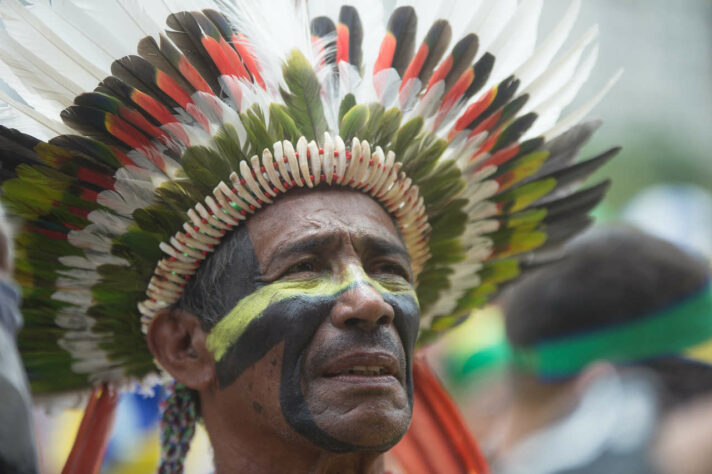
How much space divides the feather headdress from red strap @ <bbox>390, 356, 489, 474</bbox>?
59 cm

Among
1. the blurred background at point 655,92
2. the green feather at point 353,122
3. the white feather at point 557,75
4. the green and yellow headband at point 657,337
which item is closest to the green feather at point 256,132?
the green feather at point 353,122

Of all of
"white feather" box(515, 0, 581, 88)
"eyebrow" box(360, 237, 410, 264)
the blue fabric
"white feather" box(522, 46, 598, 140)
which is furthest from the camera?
"white feather" box(522, 46, 598, 140)

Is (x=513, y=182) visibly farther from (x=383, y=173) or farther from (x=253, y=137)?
(x=253, y=137)

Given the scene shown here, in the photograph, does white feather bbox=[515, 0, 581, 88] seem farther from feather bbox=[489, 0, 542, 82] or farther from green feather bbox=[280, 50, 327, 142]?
green feather bbox=[280, 50, 327, 142]

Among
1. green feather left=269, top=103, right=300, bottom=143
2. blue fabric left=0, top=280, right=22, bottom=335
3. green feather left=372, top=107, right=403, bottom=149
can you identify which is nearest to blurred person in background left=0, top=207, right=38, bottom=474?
blue fabric left=0, top=280, right=22, bottom=335

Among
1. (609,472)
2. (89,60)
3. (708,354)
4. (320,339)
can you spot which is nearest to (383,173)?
(320,339)

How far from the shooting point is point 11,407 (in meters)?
1.77

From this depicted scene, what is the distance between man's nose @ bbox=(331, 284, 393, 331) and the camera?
2773 millimetres

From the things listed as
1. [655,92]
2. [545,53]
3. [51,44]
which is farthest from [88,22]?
[655,92]

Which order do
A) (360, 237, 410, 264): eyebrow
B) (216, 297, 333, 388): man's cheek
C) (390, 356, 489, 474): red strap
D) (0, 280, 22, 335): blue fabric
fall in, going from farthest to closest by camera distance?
(390, 356, 489, 474): red strap, (360, 237, 410, 264): eyebrow, (216, 297, 333, 388): man's cheek, (0, 280, 22, 335): blue fabric

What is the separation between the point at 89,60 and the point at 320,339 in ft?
4.00

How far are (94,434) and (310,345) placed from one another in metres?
1.35

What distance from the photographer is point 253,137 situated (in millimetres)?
2967

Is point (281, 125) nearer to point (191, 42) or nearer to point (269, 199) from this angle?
point (269, 199)
